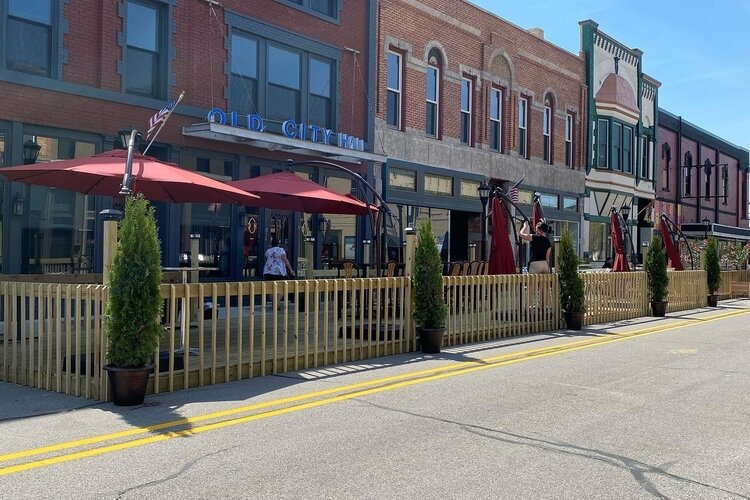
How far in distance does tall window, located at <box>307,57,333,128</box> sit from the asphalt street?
30.8ft

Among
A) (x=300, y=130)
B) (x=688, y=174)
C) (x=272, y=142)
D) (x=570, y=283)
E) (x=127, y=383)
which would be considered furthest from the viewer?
A: (x=688, y=174)

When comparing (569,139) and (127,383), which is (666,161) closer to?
(569,139)

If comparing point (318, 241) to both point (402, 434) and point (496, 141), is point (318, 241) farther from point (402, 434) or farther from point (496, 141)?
point (402, 434)

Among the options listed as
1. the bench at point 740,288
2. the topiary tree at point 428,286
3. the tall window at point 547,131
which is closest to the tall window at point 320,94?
the topiary tree at point 428,286

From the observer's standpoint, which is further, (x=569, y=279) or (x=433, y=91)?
(x=433, y=91)

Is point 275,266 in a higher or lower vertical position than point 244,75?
lower

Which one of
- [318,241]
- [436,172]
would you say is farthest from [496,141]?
[318,241]

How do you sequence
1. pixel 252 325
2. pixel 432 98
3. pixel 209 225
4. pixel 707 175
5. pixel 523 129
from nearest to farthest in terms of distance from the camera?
pixel 252 325 < pixel 209 225 < pixel 432 98 < pixel 523 129 < pixel 707 175

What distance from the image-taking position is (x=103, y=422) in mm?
5941

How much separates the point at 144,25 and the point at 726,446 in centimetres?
1233

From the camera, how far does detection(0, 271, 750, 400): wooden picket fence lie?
6973 mm

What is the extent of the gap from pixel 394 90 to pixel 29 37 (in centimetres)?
1013

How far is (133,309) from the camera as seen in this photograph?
658 cm

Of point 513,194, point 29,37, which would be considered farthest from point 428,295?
point 513,194
